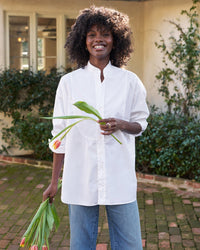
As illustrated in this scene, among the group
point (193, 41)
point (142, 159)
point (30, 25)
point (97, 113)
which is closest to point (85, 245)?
point (97, 113)

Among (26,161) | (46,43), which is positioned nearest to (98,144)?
(26,161)

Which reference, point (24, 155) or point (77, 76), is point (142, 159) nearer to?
point (24, 155)

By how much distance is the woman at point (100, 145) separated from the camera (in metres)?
2.21

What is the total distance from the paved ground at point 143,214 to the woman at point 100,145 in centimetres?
138

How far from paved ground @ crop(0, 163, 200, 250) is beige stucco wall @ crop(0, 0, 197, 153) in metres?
2.23

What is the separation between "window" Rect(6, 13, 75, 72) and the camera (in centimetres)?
671

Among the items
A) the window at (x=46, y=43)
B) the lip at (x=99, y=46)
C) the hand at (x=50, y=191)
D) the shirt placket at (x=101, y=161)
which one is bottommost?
the hand at (x=50, y=191)

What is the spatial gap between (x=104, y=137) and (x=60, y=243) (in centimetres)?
183

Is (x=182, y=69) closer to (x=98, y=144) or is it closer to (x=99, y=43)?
(x=99, y=43)

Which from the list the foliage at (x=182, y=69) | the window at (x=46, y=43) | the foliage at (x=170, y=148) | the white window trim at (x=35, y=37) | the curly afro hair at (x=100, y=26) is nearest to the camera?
the curly afro hair at (x=100, y=26)

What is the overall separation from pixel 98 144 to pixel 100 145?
0.04ft

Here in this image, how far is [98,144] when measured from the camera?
2.20 metres

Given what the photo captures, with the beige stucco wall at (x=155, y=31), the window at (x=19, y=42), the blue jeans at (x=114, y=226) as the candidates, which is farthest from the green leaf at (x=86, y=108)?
the window at (x=19, y=42)

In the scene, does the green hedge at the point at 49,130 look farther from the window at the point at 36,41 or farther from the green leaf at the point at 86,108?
the green leaf at the point at 86,108
